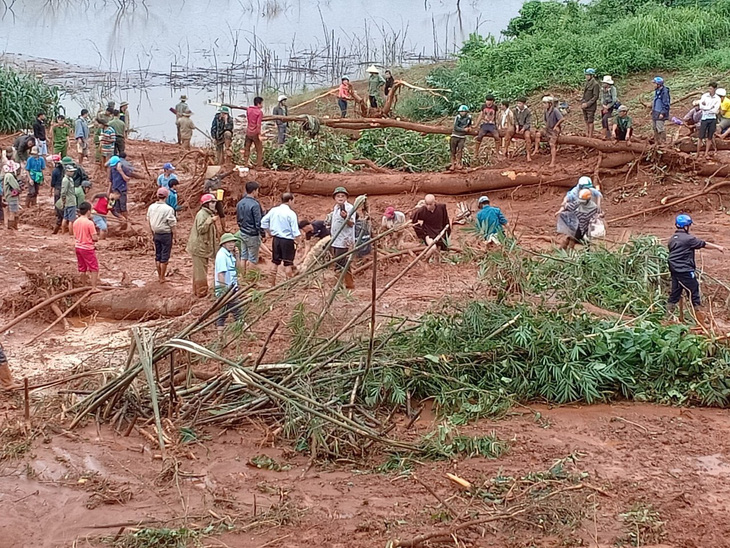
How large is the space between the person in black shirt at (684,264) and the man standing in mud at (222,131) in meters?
9.24

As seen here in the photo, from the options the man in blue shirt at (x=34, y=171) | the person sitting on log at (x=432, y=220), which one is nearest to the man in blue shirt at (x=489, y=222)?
the person sitting on log at (x=432, y=220)

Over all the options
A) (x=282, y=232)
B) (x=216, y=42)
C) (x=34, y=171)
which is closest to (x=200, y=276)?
(x=282, y=232)

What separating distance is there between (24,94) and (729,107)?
54.0 ft

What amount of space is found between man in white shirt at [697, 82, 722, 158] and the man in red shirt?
26.2 ft

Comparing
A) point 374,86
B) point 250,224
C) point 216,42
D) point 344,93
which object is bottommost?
point 250,224

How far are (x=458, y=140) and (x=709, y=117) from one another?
452 cm

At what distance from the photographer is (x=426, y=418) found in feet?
29.4

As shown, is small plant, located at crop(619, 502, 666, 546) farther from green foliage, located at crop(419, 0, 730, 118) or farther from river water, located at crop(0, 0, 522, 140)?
river water, located at crop(0, 0, 522, 140)

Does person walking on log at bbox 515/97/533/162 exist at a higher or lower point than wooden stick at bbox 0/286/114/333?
higher

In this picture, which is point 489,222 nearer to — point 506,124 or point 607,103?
point 506,124

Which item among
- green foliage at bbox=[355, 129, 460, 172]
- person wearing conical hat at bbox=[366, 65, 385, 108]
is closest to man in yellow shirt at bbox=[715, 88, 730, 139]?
green foliage at bbox=[355, 129, 460, 172]

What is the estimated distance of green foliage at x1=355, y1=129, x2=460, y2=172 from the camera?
61.3 ft

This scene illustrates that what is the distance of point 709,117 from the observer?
16.7 metres

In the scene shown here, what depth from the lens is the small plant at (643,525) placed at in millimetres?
6891
